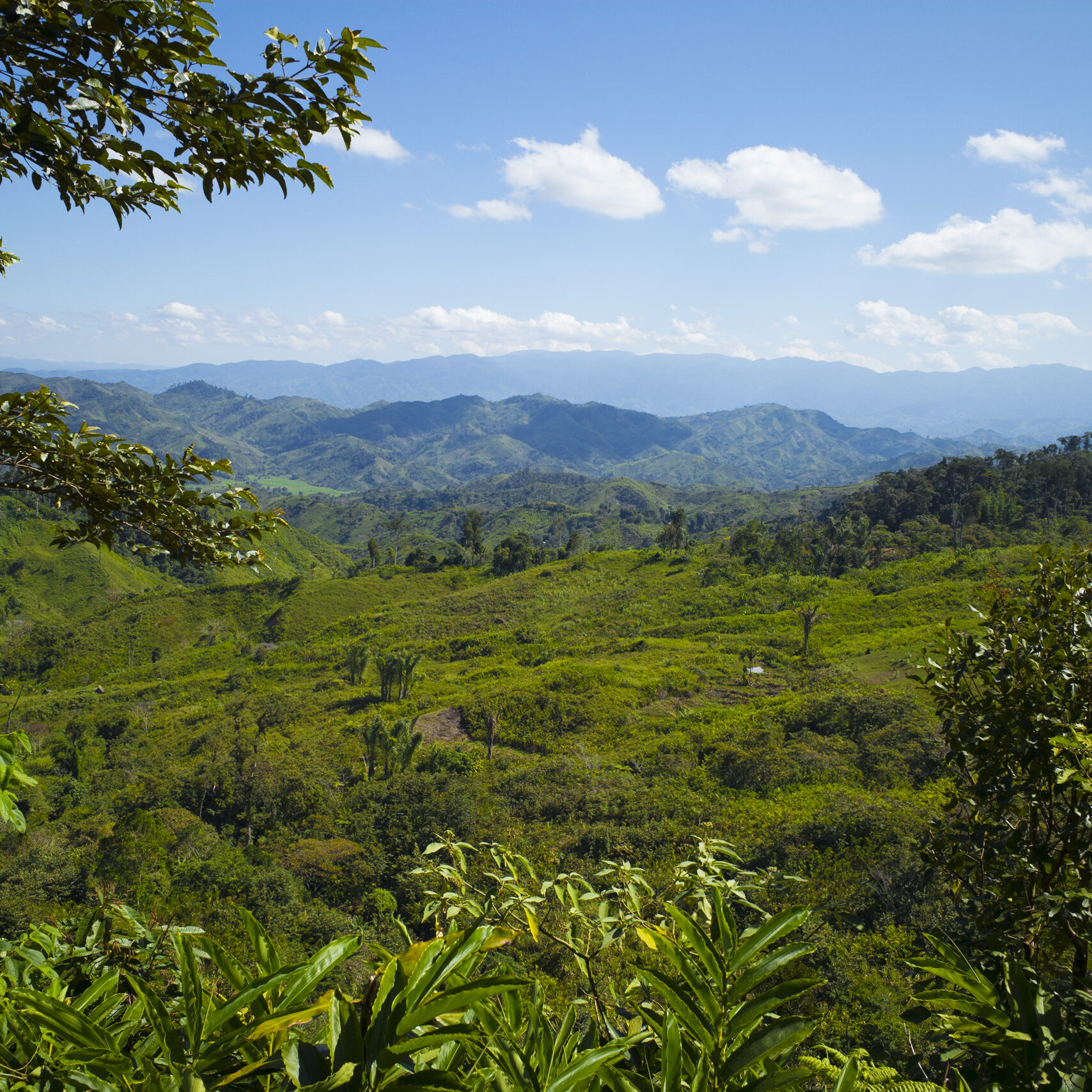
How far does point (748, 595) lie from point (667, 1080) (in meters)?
55.2

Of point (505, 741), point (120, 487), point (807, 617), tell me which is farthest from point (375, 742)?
point (120, 487)

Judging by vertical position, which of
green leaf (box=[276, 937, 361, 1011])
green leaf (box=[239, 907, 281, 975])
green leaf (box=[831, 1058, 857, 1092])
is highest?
green leaf (box=[276, 937, 361, 1011])

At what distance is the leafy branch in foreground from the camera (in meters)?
3.15

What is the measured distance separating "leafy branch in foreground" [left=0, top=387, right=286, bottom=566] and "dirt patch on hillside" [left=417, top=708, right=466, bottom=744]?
31.3 m

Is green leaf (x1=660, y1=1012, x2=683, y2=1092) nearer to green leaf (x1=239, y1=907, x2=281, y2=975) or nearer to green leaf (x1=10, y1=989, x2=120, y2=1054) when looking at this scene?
green leaf (x1=239, y1=907, x2=281, y2=975)

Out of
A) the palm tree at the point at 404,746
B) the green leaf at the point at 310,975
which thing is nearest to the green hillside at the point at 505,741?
the palm tree at the point at 404,746

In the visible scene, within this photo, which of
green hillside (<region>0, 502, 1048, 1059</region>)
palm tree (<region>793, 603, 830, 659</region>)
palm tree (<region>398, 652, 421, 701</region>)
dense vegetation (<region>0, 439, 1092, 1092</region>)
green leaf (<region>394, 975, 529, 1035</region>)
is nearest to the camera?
green leaf (<region>394, 975, 529, 1035</region>)

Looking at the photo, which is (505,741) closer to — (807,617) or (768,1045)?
(807,617)

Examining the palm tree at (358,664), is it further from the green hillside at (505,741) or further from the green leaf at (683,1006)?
the green leaf at (683,1006)

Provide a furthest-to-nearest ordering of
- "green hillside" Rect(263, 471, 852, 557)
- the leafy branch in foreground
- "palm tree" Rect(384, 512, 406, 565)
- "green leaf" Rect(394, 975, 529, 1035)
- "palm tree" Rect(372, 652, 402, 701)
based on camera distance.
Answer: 1. "green hillside" Rect(263, 471, 852, 557)
2. "palm tree" Rect(384, 512, 406, 565)
3. "palm tree" Rect(372, 652, 402, 701)
4. the leafy branch in foreground
5. "green leaf" Rect(394, 975, 529, 1035)

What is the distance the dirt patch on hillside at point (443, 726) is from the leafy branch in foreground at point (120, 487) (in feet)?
103

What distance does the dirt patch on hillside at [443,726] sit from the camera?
34.2m

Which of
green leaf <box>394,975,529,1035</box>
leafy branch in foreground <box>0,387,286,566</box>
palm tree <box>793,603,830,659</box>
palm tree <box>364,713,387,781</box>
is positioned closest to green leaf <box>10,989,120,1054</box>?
green leaf <box>394,975,529,1035</box>

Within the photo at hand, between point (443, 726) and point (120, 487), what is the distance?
34.2m
